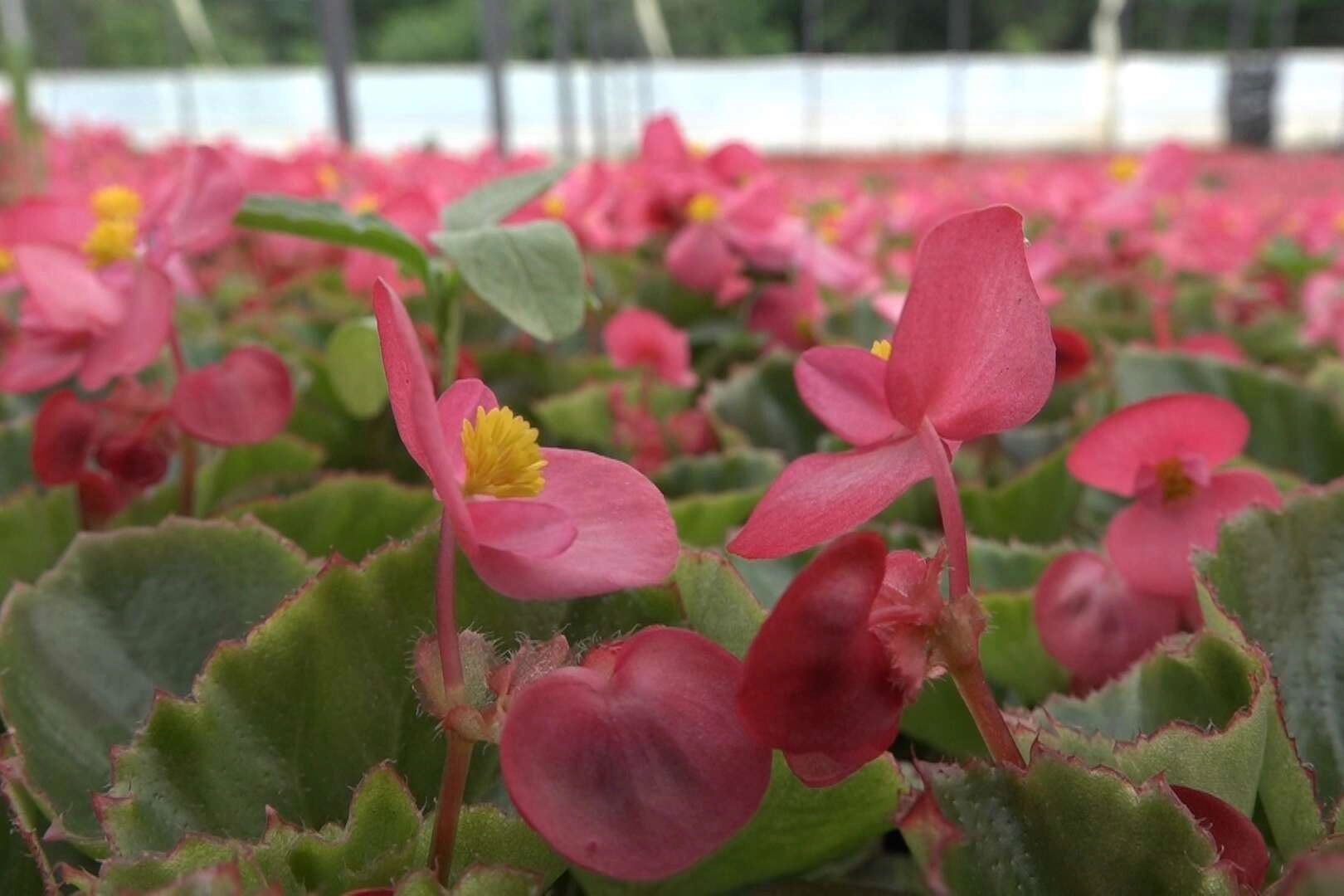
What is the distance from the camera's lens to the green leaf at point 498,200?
57 centimetres

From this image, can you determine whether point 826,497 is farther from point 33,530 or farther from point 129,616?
point 33,530

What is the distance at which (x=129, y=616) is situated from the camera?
1.36ft

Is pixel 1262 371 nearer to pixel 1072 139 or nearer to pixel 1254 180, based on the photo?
pixel 1254 180

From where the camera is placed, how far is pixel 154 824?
316 mm

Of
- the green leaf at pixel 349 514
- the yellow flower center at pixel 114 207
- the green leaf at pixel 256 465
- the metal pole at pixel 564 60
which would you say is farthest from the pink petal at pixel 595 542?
the metal pole at pixel 564 60

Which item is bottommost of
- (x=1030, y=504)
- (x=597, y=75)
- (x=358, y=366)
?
(x=1030, y=504)

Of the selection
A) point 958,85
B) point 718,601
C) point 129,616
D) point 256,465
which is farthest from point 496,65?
point 958,85

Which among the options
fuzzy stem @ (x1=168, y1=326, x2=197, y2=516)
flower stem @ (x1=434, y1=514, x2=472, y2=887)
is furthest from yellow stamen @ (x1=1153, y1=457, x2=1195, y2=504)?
→ fuzzy stem @ (x1=168, y1=326, x2=197, y2=516)

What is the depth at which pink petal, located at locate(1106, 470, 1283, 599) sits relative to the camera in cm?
39

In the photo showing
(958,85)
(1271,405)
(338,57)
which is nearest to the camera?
(1271,405)

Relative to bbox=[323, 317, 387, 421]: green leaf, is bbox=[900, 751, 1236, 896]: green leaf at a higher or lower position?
lower

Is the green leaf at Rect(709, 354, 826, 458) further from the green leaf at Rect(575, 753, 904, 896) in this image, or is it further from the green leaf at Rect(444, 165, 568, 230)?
the green leaf at Rect(575, 753, 904, 896)

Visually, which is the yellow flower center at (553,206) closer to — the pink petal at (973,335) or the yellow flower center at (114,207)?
the yellow flower center at (114,207)

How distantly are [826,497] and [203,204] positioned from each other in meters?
0.34
